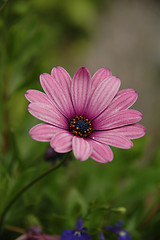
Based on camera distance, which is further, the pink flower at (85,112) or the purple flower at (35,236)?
the purple flower at (35,236)

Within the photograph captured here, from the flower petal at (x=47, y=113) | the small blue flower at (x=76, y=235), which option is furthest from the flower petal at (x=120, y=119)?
the small blue flower at (x=76, y=235)

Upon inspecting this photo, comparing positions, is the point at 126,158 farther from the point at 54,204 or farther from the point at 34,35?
the point at 34,35

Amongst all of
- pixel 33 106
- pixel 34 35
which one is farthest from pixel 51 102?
pixel 34 35

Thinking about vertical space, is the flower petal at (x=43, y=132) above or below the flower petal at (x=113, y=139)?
below

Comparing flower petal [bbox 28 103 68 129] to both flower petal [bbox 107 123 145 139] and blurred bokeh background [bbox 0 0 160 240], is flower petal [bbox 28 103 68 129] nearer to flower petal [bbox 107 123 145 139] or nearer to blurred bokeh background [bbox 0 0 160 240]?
flower petal [bbox 107 123 145 139]

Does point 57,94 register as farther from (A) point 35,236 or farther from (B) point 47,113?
(A) point 35,236

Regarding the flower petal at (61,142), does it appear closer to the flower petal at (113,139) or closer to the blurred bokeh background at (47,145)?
the flower petal at (113,139)
